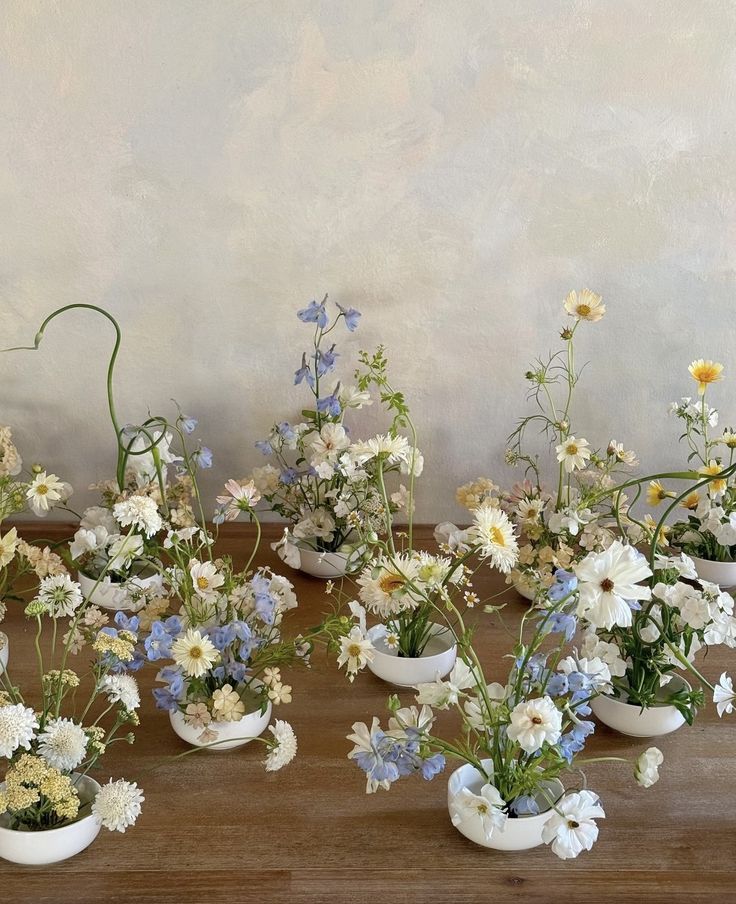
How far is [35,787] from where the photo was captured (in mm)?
947

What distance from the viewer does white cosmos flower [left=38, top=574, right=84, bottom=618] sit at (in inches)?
44.3

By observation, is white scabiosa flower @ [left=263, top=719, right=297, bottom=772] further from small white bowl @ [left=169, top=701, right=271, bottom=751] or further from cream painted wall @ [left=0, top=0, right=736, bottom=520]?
cream painted wall @ [left=0, top=0, right=736, bottom=520]

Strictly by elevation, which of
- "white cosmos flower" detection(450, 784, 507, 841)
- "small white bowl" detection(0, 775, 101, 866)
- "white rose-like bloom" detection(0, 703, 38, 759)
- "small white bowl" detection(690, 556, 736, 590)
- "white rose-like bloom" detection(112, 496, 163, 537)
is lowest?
"small white bowl" detection(690, 556, 736, 590)

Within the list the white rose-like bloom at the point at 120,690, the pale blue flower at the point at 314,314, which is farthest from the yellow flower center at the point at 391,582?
the pale blue flower at the point at 314,314

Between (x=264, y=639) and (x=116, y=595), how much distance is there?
0.40 m

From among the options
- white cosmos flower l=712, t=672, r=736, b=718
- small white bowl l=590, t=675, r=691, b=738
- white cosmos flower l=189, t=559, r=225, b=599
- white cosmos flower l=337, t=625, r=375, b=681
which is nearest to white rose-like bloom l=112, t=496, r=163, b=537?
white cosmos flower l=189, t=559, r=225, b=599

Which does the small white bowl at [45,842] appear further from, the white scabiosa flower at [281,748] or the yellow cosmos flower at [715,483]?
the yellow cosmos flower at [715,483]

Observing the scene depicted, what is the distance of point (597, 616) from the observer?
946 millimetres

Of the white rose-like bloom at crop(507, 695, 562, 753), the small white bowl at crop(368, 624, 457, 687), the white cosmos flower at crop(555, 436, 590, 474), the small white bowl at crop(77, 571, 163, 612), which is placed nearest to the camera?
the white rose-like bloom at crop(507, 695, 562, 753)

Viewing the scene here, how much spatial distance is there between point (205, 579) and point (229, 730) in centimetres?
20

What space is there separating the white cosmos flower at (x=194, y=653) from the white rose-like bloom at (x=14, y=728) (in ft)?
0.64

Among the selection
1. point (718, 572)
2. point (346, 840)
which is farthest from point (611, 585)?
point (718, 572)

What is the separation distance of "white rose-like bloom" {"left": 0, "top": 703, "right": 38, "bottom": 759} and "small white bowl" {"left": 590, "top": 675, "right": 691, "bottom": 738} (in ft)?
2.32

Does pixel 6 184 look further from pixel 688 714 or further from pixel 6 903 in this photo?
pixel 688 714
